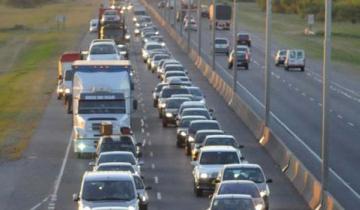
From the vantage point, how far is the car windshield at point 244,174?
3584 centimetres

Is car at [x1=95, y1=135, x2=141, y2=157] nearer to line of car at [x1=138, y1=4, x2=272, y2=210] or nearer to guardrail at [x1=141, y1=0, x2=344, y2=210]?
line of car at [x1=138, y1=4, x2=272, y2=210]

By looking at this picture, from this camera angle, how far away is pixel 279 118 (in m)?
64.5

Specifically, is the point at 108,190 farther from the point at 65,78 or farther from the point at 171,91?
the point at 65,78

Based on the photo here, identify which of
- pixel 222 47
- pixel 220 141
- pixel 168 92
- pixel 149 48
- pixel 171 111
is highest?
pixel 220 141

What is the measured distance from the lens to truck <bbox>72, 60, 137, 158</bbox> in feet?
169

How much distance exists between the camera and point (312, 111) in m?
68.2

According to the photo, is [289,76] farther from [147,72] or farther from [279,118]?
[279,118]

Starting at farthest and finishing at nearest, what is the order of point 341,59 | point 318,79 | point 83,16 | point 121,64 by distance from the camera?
point 83,16
point 341,59
point 318,79
point 121,64

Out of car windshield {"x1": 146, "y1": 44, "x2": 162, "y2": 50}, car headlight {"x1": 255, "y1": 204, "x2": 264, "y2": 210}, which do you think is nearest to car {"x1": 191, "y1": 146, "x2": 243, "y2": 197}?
car headlight {"x1": 255, "y1": 204, "x2": 264, "y2": 210}

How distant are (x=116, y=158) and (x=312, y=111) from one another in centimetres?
2835

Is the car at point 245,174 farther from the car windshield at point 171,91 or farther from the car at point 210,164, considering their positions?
the car windshield at point 171,91

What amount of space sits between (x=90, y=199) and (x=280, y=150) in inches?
706

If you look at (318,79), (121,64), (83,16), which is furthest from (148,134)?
(83,16)

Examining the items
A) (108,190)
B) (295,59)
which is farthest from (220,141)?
(295,59)
